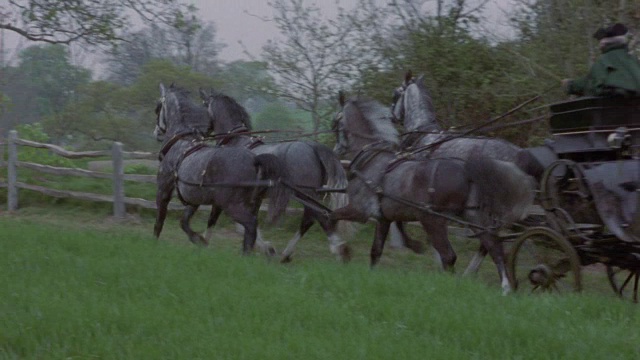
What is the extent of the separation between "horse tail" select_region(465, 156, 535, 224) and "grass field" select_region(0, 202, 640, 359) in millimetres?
1651

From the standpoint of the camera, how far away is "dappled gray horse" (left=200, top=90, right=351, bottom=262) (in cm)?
1134

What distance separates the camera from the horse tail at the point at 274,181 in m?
10.9

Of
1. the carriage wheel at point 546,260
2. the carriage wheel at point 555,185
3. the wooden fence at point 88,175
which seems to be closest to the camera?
the carriage wheel at point 546,260

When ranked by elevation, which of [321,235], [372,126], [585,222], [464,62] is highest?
[464,62]

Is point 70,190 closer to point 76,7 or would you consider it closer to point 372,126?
point 76,7

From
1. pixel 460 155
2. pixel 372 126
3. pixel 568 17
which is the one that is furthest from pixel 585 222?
pixel 568 17

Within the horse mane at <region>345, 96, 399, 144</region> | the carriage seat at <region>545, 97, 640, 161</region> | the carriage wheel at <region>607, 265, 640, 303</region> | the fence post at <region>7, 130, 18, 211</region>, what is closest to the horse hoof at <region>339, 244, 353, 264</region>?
the horse mane at <region>345, 96, 399, 144</region>

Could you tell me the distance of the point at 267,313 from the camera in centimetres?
616

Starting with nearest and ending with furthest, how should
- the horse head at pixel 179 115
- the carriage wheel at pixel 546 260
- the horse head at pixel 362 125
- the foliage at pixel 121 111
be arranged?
the carriage wheel at pixel 546 260 → the horse head at pixel 362 125 → the horse head at pixel 179 115 → the foliage at pixel 121 111

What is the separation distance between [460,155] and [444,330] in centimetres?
507

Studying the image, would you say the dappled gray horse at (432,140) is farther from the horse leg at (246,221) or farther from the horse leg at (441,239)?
the horse leg at (246,221)

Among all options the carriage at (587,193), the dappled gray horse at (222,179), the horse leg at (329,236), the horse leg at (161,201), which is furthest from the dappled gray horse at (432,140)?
the horse leg at (161,201)

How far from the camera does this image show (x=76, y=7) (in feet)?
45.9

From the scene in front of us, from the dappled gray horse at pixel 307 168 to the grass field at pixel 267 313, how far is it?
272 cm
